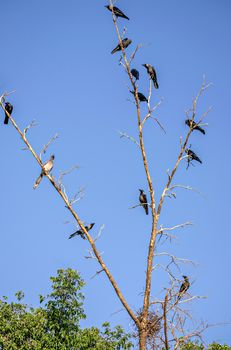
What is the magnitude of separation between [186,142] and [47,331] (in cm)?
1955

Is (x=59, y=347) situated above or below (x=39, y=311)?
below

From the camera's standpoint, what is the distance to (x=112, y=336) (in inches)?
949

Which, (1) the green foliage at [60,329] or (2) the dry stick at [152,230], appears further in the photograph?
(1) the green foliage at [60,329]

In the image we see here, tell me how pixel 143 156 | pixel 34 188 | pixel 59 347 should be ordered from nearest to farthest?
pixel 143 156 < pixel 34 188 < pixel 59 347

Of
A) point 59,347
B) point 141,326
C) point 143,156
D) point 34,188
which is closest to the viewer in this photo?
point 141,326

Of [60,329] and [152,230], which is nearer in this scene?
[152,230]

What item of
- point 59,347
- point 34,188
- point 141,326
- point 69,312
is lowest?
point 141,326

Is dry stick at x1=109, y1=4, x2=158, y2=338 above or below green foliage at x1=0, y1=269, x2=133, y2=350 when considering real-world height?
below

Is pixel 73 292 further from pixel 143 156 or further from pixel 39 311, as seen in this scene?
pixel 143 156

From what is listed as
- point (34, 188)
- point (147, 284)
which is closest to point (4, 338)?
point (34, 188)

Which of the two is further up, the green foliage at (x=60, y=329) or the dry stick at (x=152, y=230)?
the green foliage at (x=60, y=329)

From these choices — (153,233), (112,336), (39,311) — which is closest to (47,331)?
(39,311)

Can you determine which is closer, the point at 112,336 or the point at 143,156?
the point at 143,156

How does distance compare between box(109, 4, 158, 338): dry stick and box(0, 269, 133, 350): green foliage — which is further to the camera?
box(0, 269, 133, 350): green foliage
